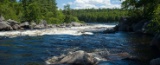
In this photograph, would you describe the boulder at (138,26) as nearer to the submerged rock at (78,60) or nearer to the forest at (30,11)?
the forest at (30,11)

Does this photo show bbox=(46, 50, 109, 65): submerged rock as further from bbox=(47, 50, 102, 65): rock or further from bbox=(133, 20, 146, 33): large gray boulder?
bbox=(133, 20, 146, 33): large gray boulder

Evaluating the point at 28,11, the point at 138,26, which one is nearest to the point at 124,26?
the point at 138,26

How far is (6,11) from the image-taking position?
249 feet

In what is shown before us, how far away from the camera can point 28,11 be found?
273 ft

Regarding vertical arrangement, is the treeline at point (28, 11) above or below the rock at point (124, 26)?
above

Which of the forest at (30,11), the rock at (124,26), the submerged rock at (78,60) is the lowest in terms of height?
the rock at (124,26)

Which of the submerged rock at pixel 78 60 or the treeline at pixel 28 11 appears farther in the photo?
the treeline at pixel 28 11

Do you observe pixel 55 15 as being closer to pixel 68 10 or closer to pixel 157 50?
pixel 68 10

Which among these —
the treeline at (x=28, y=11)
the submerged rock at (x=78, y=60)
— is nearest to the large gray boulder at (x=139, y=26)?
the submerged rock at (x=78, y=60)

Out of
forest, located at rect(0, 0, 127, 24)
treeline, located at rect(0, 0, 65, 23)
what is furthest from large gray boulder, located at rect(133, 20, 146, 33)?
treeline, located at rect(0, 0, 65, 23)

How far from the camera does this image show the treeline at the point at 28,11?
77.3m

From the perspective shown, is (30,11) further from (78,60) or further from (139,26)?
(78,60)

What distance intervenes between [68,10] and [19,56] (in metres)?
104

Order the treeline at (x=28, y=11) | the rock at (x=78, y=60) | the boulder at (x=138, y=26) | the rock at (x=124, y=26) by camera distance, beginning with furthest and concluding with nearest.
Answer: the treeline at (x=28, y=11) < the rock at (x=124, y=26) < the boulder at (x=138, y=26) < the rock at (x=78, y=60)
